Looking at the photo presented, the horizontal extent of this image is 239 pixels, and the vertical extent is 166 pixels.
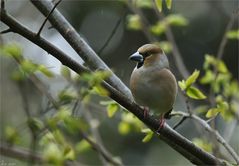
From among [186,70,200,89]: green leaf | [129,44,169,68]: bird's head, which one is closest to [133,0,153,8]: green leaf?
[129,44,169,68]: bird's head

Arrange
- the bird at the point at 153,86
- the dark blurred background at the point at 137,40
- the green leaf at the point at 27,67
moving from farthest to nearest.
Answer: the dark blurred background at the point at 137,40
the bird at the point at 153,86
the green leaf at the point at 27,67

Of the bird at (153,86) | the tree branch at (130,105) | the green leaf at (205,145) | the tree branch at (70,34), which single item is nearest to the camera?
the tree branch at (130,105)

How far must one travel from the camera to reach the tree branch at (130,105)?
10.2ft

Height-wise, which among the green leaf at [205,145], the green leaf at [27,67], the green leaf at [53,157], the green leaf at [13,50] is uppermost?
the green leaf at [13,50]

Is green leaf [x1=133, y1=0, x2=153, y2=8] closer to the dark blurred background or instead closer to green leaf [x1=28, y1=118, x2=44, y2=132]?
green leaf [x1=28, y1=118, x2=44, y2=132]

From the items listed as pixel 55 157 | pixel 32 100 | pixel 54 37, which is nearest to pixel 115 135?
pixel 32 100

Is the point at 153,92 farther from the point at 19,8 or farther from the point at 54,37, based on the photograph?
the point at 19,8

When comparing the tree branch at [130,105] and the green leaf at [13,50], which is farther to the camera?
the green leaf at [13,50]

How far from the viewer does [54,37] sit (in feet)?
29.2

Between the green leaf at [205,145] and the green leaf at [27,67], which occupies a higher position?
the green leaf at [27,67]

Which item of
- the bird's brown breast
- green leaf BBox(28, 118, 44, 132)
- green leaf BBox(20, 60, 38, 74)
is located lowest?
the bird's brown breast

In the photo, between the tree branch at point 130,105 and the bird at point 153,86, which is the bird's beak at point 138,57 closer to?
the bird at point 153,86

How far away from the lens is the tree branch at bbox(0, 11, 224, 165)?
10.2 ft

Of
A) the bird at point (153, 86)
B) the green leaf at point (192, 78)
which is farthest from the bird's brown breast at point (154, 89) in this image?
the green leaf at point (192, 78)
